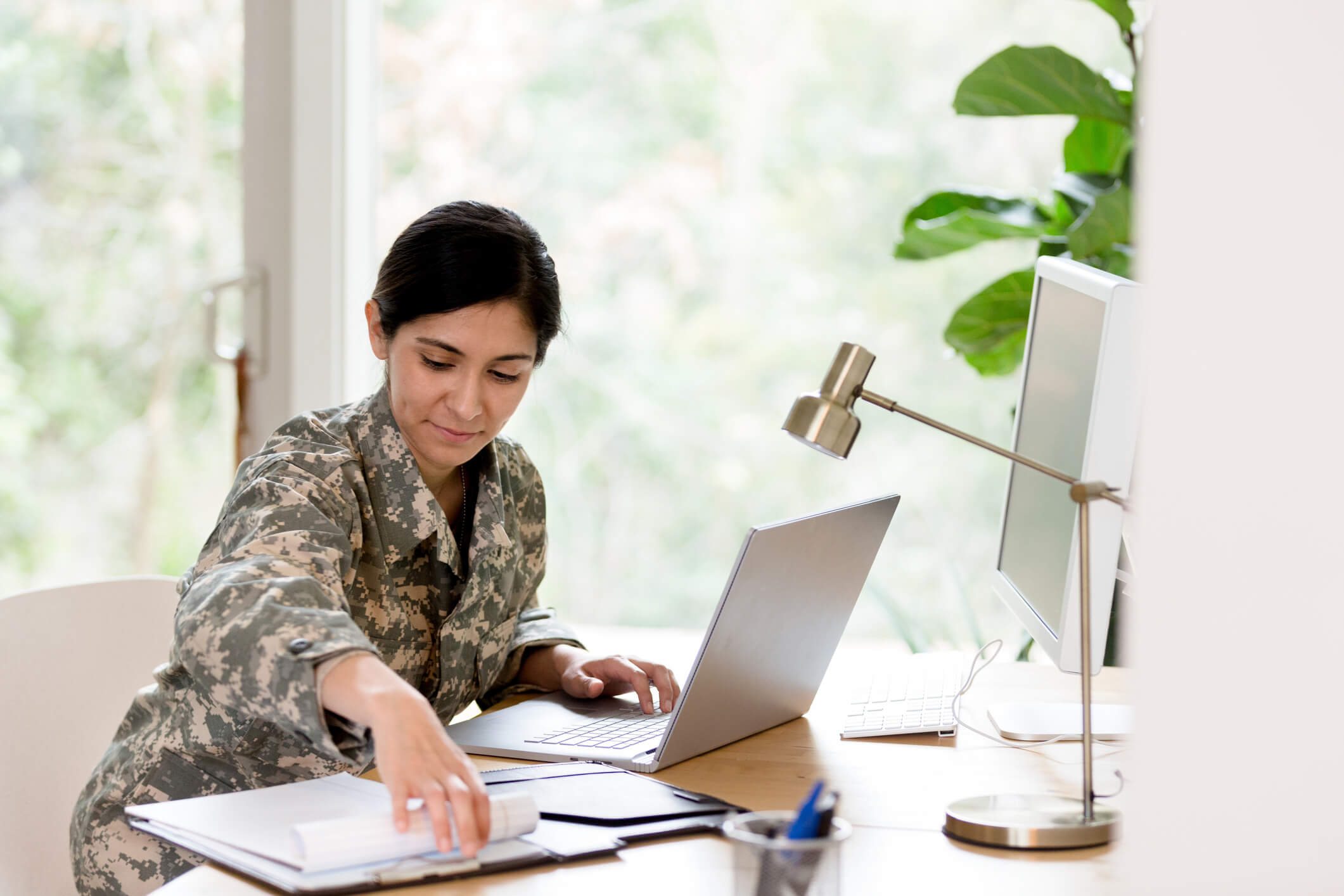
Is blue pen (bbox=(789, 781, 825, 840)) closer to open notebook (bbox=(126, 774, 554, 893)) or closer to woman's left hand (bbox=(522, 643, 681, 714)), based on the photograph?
open notebook (bbox=(126, 774, 554, 893))

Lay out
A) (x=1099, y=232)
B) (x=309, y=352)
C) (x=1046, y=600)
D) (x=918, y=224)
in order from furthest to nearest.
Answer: (x=309, y=352) < (x=918, y=224) < (x=1099, y=232) < (x=1046, y=600)

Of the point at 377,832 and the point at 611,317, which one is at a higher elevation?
the point at 611,317

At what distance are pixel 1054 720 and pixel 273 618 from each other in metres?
0.81

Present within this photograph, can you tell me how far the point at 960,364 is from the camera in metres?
2.98

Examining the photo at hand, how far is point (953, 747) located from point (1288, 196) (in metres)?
0.77

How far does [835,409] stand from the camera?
0.95 metres

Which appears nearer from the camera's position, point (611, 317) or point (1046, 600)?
point (1046, 600)

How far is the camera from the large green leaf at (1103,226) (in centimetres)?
184

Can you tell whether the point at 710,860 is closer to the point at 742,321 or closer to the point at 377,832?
the point at 377,832

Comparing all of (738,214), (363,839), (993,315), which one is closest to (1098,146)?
(993,315)

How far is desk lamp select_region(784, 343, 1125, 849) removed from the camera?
86 centimetres

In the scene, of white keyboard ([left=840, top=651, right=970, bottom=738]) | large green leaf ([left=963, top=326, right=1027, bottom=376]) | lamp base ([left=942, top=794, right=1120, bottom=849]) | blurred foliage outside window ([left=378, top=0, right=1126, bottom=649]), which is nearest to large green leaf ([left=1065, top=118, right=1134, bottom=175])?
large green leaf ([left=963, top=326, right=1027, bottom=376])

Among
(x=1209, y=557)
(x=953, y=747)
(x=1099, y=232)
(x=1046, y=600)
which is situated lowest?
(x=953, y=747)

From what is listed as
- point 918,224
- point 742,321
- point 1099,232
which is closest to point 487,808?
point 1099,232
